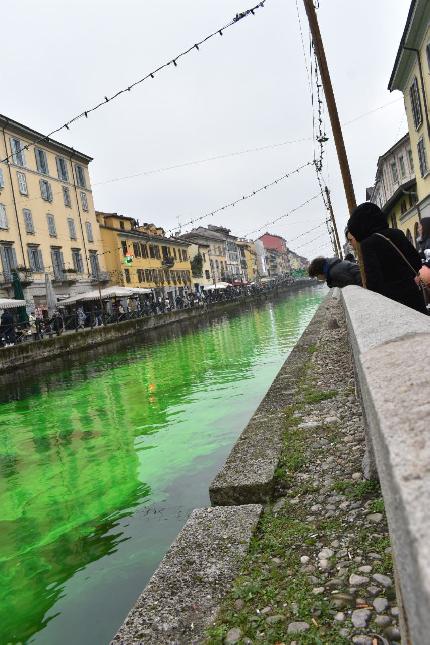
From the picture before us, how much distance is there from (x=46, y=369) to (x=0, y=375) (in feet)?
5.04

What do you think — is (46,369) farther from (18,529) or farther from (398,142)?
(398,142)

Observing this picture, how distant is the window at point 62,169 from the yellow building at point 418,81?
92.3 feet

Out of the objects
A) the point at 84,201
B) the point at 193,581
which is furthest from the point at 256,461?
the point at 84,201

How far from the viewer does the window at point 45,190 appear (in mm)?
38438

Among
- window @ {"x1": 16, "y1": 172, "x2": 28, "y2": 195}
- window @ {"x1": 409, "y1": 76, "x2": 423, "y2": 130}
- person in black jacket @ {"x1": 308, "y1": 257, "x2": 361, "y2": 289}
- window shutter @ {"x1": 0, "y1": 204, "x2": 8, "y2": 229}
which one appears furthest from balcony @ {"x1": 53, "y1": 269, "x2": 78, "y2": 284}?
person in black jacket @ {"x1": 308, "y1": 257, "x2": 361, "y2": 289}

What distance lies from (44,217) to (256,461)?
38.1 m

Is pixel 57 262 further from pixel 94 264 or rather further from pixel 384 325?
pixel 384 325

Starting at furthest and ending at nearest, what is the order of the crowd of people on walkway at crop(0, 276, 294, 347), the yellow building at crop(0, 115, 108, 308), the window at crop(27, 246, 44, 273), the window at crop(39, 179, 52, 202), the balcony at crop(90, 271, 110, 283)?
the balcony at crop(90, 271, 110, 283), the window at crop(39, 179, 52, 202), the window at crop(27, 246, 44, 273), the yellow building at crop(0, 115, 108, 308), the crowd of people on walkway at crop(0, 276, 294, 347)

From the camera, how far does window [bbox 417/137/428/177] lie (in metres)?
19.5

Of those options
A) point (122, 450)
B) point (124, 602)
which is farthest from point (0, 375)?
point (124, 602)

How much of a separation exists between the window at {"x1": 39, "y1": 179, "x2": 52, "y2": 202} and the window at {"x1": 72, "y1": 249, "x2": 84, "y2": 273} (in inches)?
185

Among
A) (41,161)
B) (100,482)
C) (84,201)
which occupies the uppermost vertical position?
(41,161)

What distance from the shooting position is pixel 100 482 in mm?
5641

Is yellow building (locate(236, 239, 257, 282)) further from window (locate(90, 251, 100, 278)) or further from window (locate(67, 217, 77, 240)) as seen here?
window (locate(67, 217, 77, 240))
